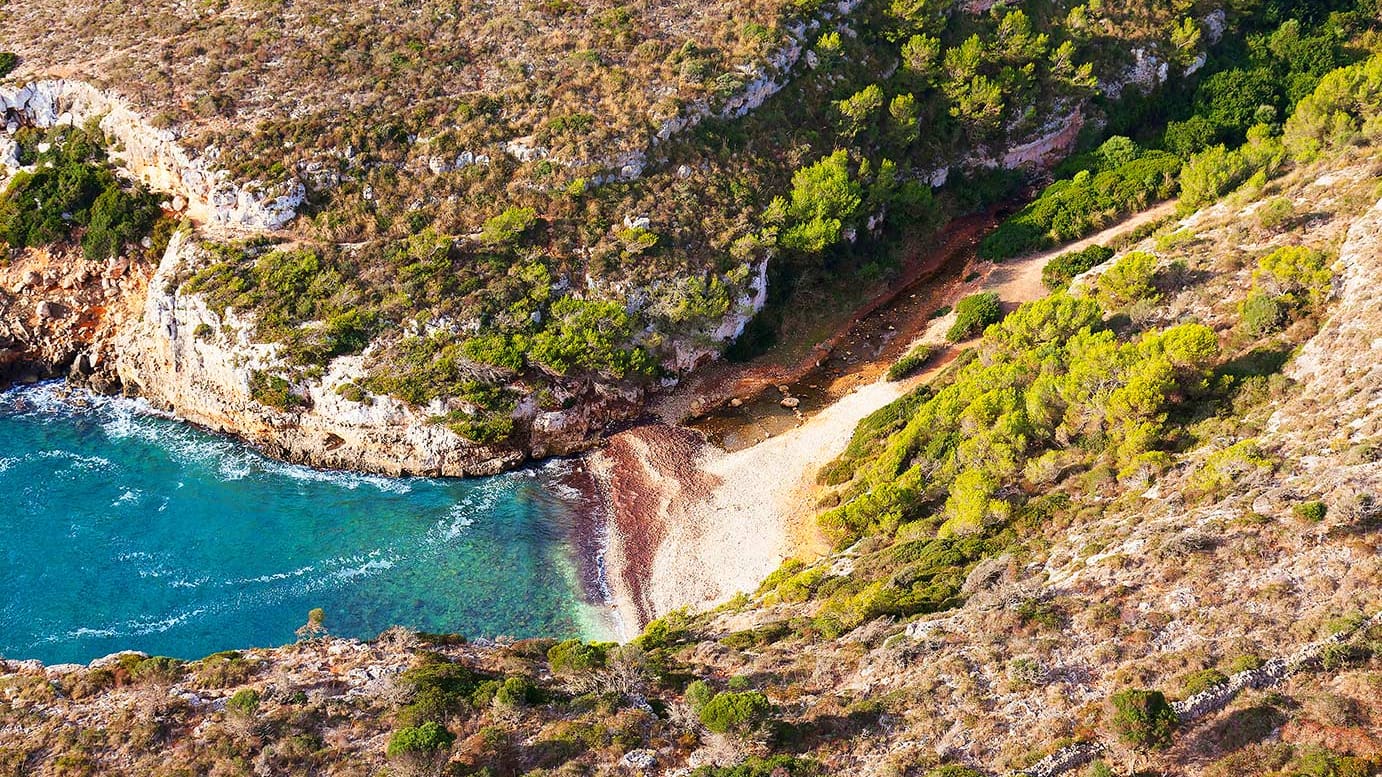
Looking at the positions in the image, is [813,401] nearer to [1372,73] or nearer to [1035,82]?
[1035,82]

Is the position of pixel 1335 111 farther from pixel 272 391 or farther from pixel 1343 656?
pixel 272 391

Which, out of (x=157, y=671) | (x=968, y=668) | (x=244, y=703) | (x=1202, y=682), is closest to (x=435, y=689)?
(x=244, y=703)

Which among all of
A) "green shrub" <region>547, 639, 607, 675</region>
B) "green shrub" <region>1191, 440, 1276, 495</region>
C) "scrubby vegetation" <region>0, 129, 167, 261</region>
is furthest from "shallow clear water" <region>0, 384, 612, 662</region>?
"green shrub" <region>1191, 440, 1276, 495</region>

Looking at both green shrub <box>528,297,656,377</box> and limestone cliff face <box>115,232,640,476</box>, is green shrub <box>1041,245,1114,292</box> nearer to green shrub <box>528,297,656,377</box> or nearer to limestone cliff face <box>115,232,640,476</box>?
green shrub <box>528,297,656,377</box>

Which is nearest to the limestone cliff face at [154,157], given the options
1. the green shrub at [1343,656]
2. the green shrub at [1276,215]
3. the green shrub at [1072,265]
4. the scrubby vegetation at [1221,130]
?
the scrubby vegetation at [1221,130]

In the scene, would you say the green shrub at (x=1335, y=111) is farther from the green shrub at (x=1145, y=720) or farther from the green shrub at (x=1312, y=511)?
the green shrub at (x=1145, y=720)

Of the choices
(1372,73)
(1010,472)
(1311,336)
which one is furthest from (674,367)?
(1372,73)
